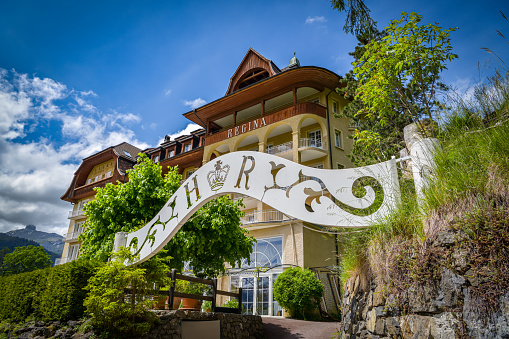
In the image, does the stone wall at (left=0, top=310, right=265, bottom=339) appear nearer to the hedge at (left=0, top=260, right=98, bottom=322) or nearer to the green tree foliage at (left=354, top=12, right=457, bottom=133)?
the hedge at (left=0, top=260, right=98, bottom=322)

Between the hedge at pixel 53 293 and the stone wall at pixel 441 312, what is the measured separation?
5.94 meters

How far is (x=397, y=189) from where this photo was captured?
8.98 feet

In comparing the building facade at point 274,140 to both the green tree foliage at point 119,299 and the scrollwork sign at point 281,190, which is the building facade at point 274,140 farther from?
the scrollwork sign at point 281,190

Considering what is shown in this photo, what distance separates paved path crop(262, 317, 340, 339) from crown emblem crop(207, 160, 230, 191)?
293 inches

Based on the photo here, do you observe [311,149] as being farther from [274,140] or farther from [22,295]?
[22,295]

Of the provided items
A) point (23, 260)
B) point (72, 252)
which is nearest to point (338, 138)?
point (23, 260)

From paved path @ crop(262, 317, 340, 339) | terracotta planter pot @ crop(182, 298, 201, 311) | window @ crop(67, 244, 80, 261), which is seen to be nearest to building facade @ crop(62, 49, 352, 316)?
paved path @ crop(262, 317, 340, 339)

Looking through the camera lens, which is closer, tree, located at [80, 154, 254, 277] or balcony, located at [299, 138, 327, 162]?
tree, located at [80, 154, 254, 277]

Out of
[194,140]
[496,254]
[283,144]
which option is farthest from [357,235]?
[194,140]

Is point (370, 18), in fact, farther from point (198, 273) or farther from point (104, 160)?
point (104, 160)

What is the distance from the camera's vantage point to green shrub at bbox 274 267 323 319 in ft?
46.1

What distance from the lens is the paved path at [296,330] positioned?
33.3ft

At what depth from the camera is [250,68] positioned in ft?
82.5

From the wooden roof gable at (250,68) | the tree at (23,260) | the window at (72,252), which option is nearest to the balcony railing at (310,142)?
the wooden roof gable at (250,68)
